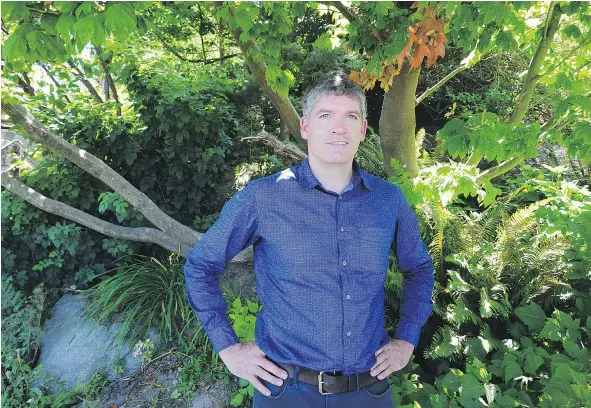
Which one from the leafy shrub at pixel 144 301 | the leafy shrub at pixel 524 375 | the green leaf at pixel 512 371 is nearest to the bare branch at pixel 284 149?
the leafy shrub at pixel 144 301

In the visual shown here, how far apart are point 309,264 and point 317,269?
4 cm

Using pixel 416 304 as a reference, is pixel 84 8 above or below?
above

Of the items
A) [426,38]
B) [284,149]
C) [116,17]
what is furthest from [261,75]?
[116,17]

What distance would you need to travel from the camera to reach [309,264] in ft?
5.81

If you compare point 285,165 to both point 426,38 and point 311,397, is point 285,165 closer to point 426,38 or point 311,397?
point 426,38

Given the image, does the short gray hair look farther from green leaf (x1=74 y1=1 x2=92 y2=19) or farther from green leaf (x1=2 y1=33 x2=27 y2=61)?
green leaf (x1=2 y1=33 x2=27 y2=61)

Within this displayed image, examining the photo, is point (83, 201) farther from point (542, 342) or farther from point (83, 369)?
point (542, 342)

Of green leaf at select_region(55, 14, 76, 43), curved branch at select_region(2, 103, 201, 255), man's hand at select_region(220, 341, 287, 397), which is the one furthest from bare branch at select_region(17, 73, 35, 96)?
man's hand at select_region(220, 341, 287, 397)

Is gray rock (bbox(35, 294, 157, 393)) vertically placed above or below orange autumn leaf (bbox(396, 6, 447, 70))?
below

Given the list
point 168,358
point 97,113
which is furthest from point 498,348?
point 97,113

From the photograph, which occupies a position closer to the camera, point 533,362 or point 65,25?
point 65,25

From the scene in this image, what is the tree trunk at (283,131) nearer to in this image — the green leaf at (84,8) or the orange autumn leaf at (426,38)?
the orange autumn leaf at (426,38)

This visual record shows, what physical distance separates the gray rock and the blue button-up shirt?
260cm

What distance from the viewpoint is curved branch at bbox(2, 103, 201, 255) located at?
421cm
